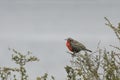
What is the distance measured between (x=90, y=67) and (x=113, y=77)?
880 millimetres

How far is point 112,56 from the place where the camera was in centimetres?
866

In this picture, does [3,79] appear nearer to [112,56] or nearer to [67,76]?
[67,76]

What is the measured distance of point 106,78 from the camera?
27.7 feet

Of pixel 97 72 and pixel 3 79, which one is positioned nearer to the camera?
pixel 97 72

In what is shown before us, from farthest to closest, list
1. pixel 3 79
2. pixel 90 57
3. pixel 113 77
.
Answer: pixel 3 79 → pixel 90 57 → pixel 113 77

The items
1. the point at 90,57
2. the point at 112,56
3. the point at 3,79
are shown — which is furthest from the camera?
the point at 3,79

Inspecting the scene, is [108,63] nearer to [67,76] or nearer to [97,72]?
[97,72]

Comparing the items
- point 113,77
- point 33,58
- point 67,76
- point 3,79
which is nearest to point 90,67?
point 113,77

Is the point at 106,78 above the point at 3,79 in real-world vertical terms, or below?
below

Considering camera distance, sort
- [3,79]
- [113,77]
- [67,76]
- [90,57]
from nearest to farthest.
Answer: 1. [113,77]
2. [90,57]
3. [67,76]
4. [3,79]

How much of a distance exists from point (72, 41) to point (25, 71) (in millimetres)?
3461

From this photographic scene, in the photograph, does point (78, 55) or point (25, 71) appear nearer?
point (78, 55)

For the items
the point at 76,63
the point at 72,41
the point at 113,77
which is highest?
the point at 72,41

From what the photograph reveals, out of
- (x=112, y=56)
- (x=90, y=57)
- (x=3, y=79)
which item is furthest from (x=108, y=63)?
(x=3, y=79)
